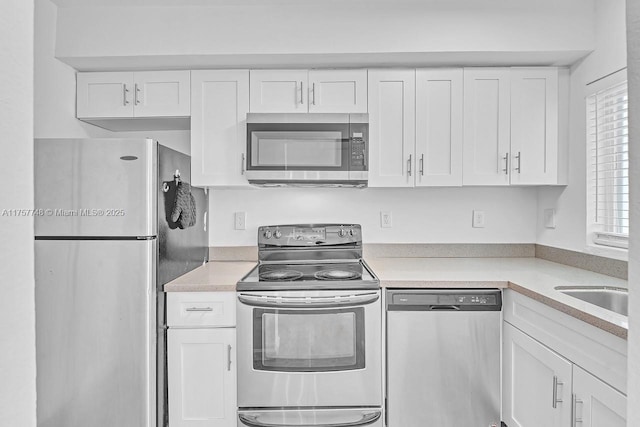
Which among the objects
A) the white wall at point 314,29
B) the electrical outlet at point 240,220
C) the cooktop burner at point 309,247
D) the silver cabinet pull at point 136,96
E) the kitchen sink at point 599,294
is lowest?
the kitchen sink at point 599,294

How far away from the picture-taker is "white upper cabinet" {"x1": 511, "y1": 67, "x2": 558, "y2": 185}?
2.41 meters

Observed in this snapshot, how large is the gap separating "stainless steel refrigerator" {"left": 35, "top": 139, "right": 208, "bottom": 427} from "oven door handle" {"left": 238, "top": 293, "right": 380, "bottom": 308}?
0.51 m

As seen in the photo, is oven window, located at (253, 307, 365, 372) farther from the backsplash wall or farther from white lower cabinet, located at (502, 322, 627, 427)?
the backsplash wall

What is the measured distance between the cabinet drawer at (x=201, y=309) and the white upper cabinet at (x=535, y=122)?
5.91 feet

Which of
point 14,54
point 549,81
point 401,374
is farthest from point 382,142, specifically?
point 14,54

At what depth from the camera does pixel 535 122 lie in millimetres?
2416

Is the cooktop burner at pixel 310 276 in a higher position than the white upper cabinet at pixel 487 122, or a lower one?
lower

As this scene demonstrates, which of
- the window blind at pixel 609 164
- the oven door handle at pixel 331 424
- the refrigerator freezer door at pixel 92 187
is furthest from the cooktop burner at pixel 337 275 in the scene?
the window blind at pixel 609 164

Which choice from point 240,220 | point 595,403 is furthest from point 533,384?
point 240,220

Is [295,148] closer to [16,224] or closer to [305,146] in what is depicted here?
[305,146]

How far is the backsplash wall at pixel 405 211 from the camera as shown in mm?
2754

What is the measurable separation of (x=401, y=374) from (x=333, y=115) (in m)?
1.47

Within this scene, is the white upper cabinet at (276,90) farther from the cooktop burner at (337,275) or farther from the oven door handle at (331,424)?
the oven door handle at (331,424)

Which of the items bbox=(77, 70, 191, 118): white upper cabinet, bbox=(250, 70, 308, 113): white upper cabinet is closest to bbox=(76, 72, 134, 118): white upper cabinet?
bbox=(77, 70, 191, 118): white upper cabinet
